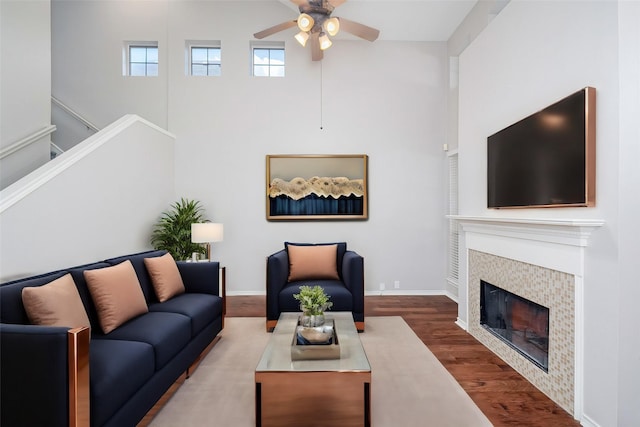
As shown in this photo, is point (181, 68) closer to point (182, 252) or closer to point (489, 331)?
point (182, 252)

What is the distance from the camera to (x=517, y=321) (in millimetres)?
2867

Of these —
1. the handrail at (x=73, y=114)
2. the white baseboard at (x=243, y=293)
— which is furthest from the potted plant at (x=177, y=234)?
the handrail at (x=73, y=114)

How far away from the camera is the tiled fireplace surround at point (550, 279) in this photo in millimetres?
2115

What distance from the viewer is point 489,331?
3.24 m

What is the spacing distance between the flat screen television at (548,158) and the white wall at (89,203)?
3718 millimetres

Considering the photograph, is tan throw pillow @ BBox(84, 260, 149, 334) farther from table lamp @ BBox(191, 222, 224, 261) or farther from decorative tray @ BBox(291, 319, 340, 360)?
table lamp @ BBox(191, 222, 224, 261)

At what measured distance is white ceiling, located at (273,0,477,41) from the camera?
444 centimetres

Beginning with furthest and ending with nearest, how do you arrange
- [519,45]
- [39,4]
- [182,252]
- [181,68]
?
[181,68], [182,252], [39,4], [519,45]

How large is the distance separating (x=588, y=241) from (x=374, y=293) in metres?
3.44

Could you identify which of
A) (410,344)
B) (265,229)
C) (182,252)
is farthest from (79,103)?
(410,344)

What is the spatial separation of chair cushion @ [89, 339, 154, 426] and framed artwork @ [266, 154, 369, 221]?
3231 mm

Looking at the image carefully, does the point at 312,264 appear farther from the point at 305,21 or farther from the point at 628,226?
the point at 628,226

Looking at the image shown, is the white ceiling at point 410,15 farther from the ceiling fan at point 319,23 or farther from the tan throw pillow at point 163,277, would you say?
the tan throw pillow at point 163,277

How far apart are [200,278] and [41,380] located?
2037mm
